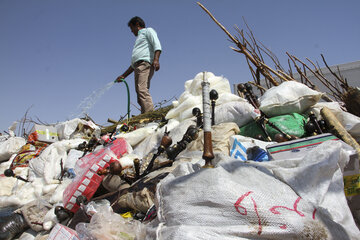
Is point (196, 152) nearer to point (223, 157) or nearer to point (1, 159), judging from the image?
point (223, 157)

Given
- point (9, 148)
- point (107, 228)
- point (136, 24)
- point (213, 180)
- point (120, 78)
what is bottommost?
point (107, 228)

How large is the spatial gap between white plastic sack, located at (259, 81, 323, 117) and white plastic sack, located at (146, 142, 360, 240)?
1.29 meters

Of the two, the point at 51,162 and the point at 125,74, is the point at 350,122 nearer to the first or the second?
the point at 51,162

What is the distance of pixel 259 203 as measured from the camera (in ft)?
3.18

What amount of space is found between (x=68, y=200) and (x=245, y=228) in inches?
66.9

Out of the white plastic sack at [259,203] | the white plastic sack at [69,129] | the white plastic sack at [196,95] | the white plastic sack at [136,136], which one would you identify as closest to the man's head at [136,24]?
the white plastic sack at [69,129]

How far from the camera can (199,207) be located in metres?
1.01

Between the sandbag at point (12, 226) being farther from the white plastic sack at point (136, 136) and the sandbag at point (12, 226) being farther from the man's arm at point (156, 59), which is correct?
the man's arm at point (156, 59)

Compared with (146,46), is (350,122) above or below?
below

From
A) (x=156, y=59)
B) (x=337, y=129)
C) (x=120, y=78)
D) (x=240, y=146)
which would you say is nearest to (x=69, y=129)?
(x=120, y=78)

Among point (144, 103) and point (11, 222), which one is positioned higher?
point (144, 103)

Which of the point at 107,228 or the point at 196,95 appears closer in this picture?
the point at 107,228

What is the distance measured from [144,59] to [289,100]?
9.74 ft

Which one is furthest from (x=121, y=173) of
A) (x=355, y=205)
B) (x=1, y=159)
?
(x=1, y=159)
